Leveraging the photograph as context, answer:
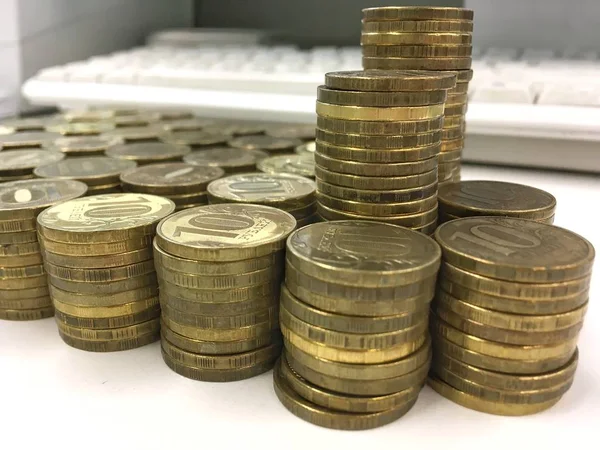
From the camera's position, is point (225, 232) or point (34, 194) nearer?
point (225, 232)

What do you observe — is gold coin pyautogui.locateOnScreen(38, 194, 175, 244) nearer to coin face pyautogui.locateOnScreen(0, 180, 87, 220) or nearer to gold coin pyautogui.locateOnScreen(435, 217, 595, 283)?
coin face pyautogui.locateOnScreen(0, 180, 87, 220)

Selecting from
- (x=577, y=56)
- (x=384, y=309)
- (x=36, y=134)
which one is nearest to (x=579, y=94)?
(x=577, y=56)

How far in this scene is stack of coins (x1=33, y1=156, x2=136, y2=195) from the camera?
1.20 m

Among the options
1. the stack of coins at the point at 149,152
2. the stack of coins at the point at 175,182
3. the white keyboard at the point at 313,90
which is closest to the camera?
the stack of coins at the point at 175,182

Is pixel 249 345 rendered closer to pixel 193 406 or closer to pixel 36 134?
pixel 193 406

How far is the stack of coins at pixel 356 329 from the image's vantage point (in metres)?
0.70

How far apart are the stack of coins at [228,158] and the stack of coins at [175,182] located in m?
0.07

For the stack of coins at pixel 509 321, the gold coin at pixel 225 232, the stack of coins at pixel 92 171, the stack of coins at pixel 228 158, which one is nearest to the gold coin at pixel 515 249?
the stack of coins at pixel 509 321

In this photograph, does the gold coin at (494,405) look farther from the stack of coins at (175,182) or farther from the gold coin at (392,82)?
the stack of coins at (175,182)

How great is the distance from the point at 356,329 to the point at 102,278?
412mm

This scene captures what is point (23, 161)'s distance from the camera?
1.37 m

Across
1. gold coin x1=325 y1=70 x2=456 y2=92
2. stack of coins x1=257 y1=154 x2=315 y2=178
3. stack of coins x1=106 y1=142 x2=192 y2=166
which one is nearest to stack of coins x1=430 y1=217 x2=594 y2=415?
gold coin x1=325 y1=70 x2=456 y2=92

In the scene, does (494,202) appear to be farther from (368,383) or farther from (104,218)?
(104,218)

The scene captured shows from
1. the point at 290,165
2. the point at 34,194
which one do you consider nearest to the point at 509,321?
the point at 290,165
